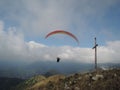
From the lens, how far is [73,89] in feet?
198

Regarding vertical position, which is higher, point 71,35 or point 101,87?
point 71,35

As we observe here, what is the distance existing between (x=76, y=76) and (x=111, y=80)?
1096 cm

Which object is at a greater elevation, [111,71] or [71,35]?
[71,35]

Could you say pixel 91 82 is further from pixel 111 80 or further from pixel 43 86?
pixel 43 86

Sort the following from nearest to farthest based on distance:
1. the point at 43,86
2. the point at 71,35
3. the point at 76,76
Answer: the point at 71,35 < the point at 76,76 < the point at 43,86

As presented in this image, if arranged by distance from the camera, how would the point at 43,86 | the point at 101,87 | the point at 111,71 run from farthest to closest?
the point at 43,86
the point at 111,71
the point at 101,87

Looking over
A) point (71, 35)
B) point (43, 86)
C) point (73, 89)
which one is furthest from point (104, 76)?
point (43, 86)

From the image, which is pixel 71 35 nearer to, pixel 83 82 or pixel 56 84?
pixel 83 82

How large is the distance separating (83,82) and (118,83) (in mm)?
8799

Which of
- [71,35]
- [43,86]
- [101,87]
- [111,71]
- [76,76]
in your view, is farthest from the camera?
[43,86]

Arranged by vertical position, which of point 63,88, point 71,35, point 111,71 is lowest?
point 63,88

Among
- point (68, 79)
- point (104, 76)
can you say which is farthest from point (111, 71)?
point (68, 79)

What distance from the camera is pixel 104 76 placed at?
2350 inches

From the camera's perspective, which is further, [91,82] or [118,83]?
[91,82]
